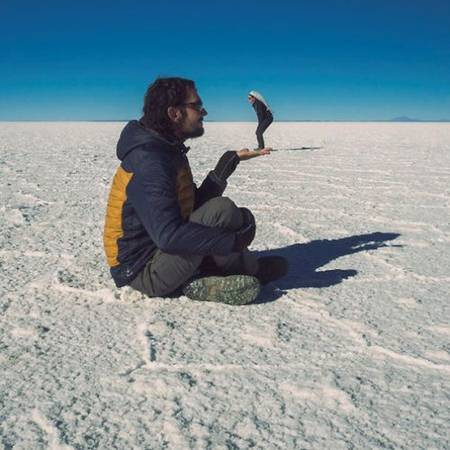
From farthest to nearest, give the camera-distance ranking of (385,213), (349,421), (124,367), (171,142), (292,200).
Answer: (292,200) → (385,213) → (171,142) → (124,367) → (349,421)

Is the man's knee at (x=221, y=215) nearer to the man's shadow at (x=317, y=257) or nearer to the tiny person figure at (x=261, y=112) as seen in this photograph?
the man's shadow at (x=317, y=257)

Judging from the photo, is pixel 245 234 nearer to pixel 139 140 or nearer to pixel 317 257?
pixel 139 140

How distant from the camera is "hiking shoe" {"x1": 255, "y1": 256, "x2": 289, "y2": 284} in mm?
2305

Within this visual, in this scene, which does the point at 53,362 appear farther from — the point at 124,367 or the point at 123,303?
the point at 123,303

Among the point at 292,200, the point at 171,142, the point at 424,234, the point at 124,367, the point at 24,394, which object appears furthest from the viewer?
the point at 292,200

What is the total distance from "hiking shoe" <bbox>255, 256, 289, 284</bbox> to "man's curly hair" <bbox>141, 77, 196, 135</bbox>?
2.24 feet

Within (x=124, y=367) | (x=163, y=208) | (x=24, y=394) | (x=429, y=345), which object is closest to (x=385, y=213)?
(x=429, y=345)

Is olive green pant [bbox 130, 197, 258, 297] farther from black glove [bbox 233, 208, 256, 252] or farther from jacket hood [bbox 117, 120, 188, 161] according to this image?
jacket hood [bbox 117, 120, 188, 161]

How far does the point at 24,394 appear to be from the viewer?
→ 1471 millimetres

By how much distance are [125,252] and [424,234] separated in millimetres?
2089

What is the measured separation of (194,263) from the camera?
2.01 metres

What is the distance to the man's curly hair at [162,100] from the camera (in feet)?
6.51

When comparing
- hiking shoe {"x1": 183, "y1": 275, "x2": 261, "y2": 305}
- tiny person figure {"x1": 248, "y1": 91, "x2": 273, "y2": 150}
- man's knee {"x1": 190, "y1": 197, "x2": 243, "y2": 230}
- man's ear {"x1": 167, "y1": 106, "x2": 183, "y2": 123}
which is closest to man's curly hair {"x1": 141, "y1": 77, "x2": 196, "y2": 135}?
man's ear {"x1": 167, "y1": 106, "x2": 183, "y2": 123}

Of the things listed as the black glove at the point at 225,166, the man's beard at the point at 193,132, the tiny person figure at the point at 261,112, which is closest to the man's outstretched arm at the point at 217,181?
the black glove at the point at 225,166
